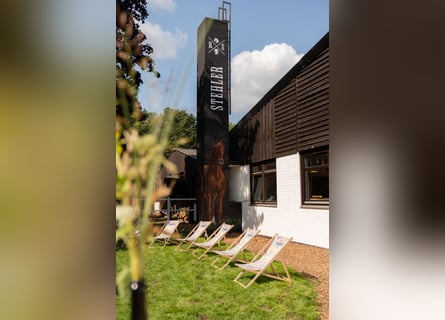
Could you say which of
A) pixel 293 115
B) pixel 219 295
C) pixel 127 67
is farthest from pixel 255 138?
pixel 127 67

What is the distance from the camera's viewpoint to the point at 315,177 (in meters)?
7.07

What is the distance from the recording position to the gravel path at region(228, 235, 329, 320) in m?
3.77

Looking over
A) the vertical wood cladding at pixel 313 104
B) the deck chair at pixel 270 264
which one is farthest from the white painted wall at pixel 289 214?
the deck chair at pixel 270 264

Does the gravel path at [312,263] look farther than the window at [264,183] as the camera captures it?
No

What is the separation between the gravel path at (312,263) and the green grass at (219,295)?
0.32ft

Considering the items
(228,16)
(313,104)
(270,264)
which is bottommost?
(270,264)

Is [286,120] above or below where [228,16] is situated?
below

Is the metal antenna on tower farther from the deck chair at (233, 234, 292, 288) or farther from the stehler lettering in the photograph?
the deck chair at (233, 234, 292, 288)

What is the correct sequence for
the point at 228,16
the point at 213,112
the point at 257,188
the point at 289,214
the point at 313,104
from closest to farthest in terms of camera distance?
the point at 313,104 → the point at 289,214 → the point at 213,112 → the point at 228,16 → the point at 257,188

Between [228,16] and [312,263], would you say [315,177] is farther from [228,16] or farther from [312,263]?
[228,16]

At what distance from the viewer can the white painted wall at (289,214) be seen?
6739mm

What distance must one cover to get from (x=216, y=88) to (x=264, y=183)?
8.51 feet

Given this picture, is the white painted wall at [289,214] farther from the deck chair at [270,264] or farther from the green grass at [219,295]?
the deck chair at [270,264]
